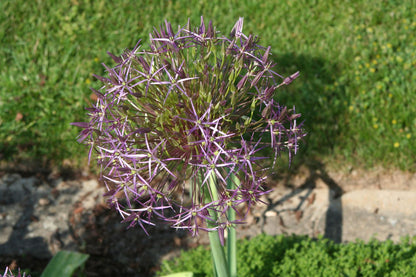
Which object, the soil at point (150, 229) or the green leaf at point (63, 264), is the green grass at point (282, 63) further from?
the green leaf at point (63, 264)

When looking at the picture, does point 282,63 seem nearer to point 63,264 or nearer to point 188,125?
point 63,264

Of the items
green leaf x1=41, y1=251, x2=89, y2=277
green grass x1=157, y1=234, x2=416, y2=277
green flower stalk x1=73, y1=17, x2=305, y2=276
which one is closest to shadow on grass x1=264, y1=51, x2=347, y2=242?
green grass x1=157, y1=234, x2=416, y2=277

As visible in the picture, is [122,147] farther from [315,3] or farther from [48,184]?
[315,3]

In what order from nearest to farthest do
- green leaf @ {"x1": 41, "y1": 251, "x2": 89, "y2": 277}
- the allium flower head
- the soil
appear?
1. the allium flower head
2. green leaf @ {"x1": 41, "y1": 251, "x2": 89, "y2": 277}
3. the soil

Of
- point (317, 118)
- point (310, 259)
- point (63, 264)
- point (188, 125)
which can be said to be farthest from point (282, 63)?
point (188, 125)

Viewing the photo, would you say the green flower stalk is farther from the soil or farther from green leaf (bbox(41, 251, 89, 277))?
the soil

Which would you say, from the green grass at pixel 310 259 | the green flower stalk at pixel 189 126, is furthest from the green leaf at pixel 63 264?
the green flower stalk at pixel 189 126

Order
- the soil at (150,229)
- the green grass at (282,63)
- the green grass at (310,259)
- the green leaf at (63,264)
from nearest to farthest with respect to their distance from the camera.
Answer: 1. the green leaf at (63,264)
2. the green grass at (310,259)
3. the soil at (150,229)
4. the green grass at (282,63)
